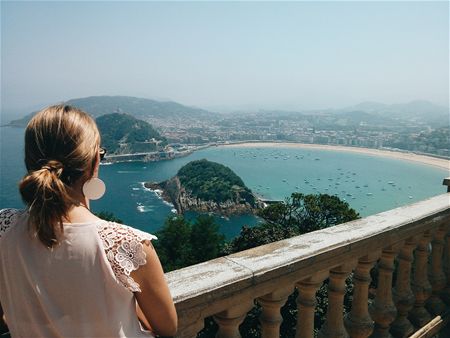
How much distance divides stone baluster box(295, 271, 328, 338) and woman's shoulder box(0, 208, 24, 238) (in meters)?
1.29

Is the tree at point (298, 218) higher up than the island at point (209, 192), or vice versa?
the tree at point (298, 218)

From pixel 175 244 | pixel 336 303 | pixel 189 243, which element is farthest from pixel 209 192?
pixel 336 303

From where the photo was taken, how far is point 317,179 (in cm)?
9606

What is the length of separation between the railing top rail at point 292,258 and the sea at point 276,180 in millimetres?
50942

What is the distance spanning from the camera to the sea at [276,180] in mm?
66438

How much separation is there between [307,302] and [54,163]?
136 centimetres

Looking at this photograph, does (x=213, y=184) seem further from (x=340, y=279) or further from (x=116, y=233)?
(x=116, y=233)

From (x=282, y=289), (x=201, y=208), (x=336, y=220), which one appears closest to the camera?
(x=282, y=289)

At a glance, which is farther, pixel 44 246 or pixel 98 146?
pixel 98 146

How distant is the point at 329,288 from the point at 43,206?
5.17ft

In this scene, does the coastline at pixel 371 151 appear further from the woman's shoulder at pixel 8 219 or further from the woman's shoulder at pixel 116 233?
the woman's shoulder at pixel 8 219

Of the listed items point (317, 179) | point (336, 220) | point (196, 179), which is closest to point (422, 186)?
point (317, 179)

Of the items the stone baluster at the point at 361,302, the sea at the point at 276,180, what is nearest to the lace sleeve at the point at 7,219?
the stone baluster at the point at 361,302

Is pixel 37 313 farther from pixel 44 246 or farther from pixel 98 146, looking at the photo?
pixel 98 146
